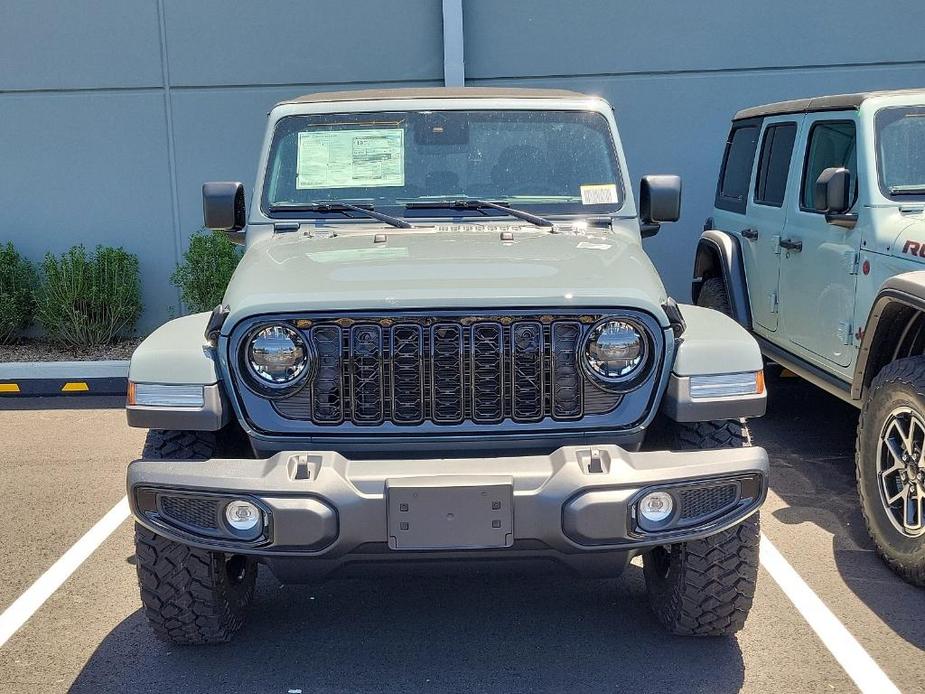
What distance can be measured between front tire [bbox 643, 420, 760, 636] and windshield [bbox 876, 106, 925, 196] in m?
2.11

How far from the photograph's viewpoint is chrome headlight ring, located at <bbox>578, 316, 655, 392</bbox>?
10.6 ft

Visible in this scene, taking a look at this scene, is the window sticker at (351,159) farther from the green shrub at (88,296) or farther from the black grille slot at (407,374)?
the green shrub at (88,296)

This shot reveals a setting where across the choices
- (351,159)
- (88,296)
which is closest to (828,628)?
(351,159)

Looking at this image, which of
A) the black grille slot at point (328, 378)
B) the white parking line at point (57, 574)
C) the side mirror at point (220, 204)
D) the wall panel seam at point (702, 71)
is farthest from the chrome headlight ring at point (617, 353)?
the wall panel seam at point (702, 71)

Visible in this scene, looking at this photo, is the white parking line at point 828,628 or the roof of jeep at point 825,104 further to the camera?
the roof of jeep at point 825,104

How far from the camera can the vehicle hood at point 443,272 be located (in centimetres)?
319

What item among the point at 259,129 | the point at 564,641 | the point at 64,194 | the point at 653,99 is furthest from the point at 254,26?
the point at 564,641

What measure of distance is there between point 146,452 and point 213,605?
0.57 m

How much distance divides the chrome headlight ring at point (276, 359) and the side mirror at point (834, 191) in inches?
115

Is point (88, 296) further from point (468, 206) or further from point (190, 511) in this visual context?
point (190, 511)

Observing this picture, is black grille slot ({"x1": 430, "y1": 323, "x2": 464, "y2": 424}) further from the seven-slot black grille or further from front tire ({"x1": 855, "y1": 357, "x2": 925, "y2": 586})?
front tire ({"x1": 855, "y1": 357, "x2": 925, "y2": 586})

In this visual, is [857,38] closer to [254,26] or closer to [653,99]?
[653,99]

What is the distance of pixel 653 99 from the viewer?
8.90m

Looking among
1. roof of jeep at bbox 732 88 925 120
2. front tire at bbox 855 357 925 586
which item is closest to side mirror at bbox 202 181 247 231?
front tire at bbox 855 357 925 586
